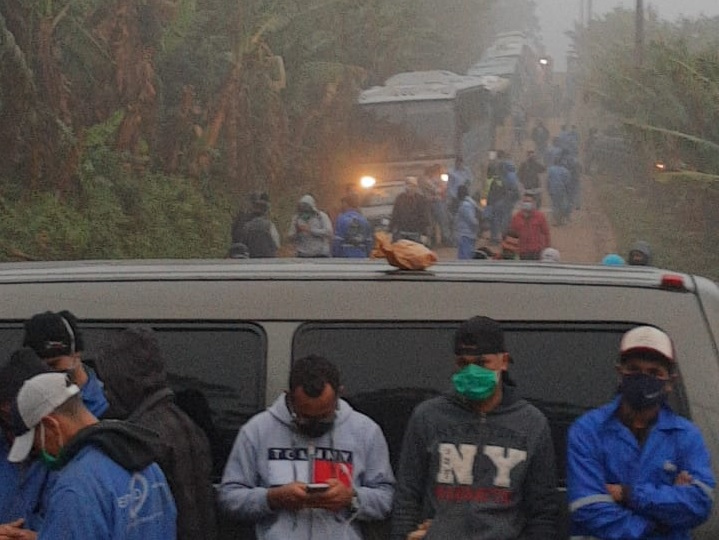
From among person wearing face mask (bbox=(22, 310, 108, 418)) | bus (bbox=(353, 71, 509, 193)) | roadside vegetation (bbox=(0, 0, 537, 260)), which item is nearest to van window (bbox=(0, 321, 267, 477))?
person wearing face mask (bbox=(22, 310, 108, 418))

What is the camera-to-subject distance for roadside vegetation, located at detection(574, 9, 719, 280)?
2333 cm

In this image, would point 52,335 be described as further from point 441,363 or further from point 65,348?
point 441,363

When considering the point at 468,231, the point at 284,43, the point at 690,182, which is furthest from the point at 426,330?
the point at 284,43

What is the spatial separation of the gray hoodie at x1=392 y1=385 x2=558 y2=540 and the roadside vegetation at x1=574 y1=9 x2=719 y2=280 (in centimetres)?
1583

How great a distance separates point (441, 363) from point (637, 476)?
0.69m

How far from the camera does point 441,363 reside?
4.47 metres

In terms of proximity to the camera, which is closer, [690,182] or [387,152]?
[690,182]

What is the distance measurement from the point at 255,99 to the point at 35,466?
73.6 ft

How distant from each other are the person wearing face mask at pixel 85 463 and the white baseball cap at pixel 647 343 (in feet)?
4.70

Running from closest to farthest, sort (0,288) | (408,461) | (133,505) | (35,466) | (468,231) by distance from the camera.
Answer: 1. (133,505)
2. (35,466)
3. (408,461)
4. (0,288)
5. (468,231)

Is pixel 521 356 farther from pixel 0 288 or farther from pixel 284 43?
pixel 284 43

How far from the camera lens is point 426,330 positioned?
176 inches

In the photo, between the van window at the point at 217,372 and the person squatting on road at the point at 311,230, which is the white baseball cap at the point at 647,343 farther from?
the person squatting on road at the point at 311,230

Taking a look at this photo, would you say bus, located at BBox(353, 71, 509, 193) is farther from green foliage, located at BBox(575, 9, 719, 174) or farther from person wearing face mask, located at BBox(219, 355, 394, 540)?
person wearing face mask, located at BBox(219, 355, 394, 540)
